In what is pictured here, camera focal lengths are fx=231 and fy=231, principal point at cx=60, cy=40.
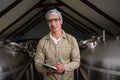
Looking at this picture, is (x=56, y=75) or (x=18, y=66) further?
(x=18, y=66)

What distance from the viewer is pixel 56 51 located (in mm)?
1762

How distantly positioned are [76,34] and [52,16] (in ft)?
37.1

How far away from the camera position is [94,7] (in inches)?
239

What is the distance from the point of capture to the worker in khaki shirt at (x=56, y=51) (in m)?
1.73

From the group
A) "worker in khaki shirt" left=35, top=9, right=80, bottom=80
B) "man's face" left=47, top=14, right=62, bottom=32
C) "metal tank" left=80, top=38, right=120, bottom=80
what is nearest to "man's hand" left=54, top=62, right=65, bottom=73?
"worker in khaki shirt" left=35, top=9, right=80, bottom=80

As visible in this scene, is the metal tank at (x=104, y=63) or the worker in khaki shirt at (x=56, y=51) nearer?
the worker in khaki shirt at (x=56, y=51)

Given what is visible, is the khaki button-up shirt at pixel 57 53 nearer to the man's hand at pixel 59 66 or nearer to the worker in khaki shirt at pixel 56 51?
the worker in khaki shirt at pixel 56 51

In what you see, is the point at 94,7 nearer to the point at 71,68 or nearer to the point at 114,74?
the point at 114,74

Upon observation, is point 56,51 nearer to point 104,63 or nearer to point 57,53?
point 57,53

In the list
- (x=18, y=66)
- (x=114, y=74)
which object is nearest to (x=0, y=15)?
(x=18, y=66)

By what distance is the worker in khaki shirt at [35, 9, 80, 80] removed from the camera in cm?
173

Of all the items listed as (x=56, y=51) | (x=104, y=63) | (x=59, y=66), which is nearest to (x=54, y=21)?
(x=56, y=51)

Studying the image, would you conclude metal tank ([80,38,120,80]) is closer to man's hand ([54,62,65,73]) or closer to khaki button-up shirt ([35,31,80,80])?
khaki button-up shirt ([35,31,80,80])

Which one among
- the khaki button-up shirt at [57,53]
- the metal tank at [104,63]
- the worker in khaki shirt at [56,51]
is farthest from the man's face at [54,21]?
the metal tank at [104,63]
